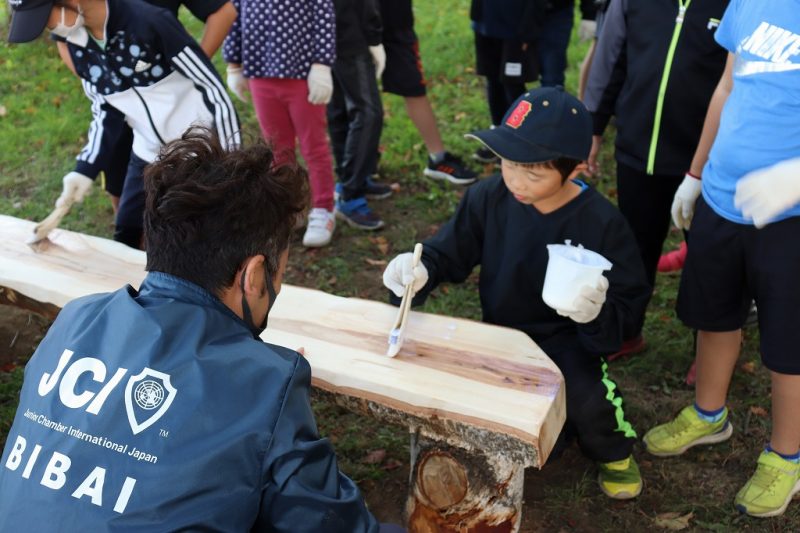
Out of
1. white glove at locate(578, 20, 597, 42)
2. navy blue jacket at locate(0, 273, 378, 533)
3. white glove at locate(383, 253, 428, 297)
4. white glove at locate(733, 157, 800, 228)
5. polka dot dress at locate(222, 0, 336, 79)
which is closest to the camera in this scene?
navy blue jacket at locate(0, 273, 378, 533)

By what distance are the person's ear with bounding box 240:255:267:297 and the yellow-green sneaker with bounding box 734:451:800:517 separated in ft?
6.56

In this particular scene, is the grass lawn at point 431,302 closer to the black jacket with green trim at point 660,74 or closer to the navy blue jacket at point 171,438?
the black jacket with green trim at point 660,74

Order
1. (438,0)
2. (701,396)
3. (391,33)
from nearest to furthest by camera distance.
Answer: (701,396) → (391,33) → (438,0)

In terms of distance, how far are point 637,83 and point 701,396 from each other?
124cm

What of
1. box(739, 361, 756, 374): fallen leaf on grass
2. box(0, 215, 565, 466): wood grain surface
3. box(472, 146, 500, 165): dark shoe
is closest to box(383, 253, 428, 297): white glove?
box(0, 215, 565, 466): wood grain surface

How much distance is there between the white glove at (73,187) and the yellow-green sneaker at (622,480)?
93.9 inches

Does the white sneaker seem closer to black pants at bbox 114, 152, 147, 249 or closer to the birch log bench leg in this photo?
black pants at bbox 114, 152, 147, 249

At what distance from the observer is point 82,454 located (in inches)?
58.9

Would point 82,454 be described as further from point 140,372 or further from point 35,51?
point 35,51

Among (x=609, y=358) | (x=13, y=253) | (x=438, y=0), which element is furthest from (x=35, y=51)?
(x=609, y=358)

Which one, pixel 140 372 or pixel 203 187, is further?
pixel 203 187

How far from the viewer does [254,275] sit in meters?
1.77

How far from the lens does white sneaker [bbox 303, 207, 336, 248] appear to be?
Answer: 15.1ft

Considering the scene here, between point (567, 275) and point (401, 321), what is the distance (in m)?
0.57
